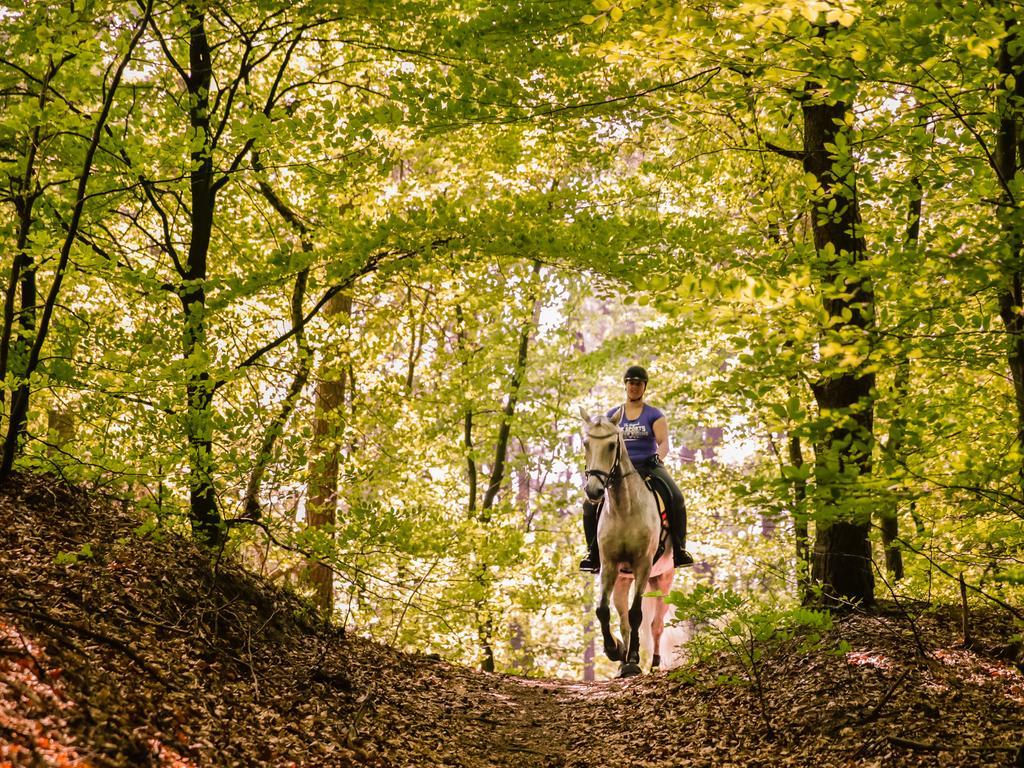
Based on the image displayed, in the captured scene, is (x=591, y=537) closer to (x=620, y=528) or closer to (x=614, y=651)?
(x=620, y=528)

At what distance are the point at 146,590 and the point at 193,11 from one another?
215 inches

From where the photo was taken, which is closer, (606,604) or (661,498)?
(606,604)

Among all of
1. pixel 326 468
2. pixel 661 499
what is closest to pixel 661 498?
pixel 661 499

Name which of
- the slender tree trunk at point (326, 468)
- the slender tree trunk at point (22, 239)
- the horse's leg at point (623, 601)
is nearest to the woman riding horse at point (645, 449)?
the horse's leg at point (623, 601)

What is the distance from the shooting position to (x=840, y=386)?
865 cm

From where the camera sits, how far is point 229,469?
6711mm

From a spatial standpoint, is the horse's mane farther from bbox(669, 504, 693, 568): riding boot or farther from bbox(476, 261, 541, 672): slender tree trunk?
bbox(476, 261, 541, 672): slender tree trunk

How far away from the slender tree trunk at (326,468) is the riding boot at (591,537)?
11.1 feet

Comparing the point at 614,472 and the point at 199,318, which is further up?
the point at 199,318

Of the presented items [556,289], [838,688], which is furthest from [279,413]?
[556,289]

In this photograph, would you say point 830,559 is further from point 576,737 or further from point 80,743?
point 80,743

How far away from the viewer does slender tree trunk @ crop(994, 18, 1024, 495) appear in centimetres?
411

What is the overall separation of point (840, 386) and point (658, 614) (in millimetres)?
5107

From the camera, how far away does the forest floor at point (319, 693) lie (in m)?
4.31
